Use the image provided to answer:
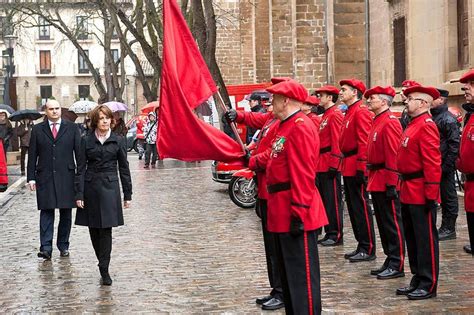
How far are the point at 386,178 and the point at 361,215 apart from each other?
3.94ft

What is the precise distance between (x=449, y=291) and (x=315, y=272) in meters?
2.18

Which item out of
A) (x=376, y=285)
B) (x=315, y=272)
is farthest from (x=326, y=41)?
(x=315, y=272)

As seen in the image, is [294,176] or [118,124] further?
[118,124]

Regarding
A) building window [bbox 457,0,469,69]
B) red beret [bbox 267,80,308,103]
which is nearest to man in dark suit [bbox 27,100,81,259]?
red beret [bbox 267,80,308,103]

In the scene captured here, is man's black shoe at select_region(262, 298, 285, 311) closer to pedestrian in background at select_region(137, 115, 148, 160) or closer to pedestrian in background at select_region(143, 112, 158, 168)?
pedestrian in background at select_region(143, 112, 158, 168)

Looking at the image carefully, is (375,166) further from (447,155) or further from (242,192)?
(242,192)

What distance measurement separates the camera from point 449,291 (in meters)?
8.27

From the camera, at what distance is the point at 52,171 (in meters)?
10.8

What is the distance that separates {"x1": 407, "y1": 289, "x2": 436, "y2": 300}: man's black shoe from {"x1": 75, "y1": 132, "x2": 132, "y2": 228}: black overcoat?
10.3 feet

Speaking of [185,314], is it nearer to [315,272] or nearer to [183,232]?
[315,272]

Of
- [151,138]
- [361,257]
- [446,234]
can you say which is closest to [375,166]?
[361,257]

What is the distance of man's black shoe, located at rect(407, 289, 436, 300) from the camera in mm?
7945

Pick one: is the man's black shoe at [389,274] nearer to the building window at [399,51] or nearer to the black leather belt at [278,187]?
the black leather belt at [278,187]

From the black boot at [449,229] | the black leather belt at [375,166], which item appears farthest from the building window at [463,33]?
the black leather belt at [375,166]
